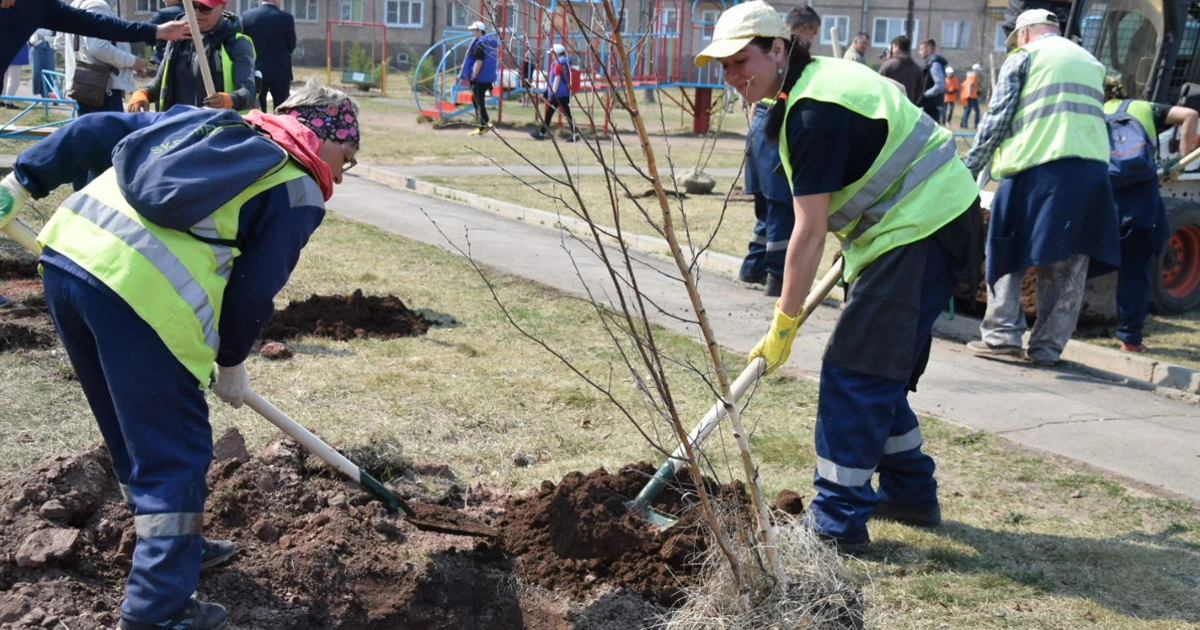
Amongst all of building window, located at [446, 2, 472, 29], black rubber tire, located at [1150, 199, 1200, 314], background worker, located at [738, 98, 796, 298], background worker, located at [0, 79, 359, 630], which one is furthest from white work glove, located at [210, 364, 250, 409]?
building window, located at [446, 2, 472, 29]

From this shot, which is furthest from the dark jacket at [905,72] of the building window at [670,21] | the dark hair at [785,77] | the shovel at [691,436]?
the building window at [670,21]

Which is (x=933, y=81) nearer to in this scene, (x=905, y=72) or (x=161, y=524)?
(x=905, y=72)

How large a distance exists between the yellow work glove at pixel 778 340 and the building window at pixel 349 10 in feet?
143

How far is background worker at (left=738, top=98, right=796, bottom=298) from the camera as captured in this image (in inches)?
316

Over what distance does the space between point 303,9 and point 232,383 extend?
148 feet

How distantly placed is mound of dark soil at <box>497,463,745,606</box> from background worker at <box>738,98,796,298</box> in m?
3.82

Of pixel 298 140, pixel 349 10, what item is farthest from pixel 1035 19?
pixel 349 10

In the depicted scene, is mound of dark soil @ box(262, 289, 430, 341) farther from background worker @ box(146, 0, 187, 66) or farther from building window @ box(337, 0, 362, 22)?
building window @ box(337, 0, 362, 22)

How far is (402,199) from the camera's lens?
12906 mm

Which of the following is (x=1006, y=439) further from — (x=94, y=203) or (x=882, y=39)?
(x=882, y=39)

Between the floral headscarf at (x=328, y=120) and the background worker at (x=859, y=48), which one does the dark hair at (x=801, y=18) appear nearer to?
the background worker at (x=859, y=48)

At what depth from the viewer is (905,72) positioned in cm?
1291

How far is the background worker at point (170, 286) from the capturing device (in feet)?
9.50

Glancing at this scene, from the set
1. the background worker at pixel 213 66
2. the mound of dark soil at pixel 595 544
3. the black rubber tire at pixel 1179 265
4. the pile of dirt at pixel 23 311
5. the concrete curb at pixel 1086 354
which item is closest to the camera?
the mound of dark soil at pixel 595 544
